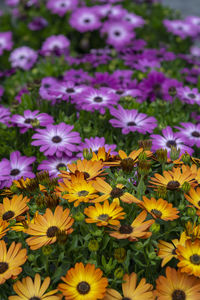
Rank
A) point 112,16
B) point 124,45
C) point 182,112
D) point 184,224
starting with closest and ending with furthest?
point 184,224 → point 182,112 → point 124,45 → point 112,16

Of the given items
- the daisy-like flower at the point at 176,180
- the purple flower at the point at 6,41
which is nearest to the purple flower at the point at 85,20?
the purple flower at the point at 6,41

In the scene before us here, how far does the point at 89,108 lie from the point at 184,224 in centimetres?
110

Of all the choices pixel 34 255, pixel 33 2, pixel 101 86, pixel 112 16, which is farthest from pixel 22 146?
pixel 33 2

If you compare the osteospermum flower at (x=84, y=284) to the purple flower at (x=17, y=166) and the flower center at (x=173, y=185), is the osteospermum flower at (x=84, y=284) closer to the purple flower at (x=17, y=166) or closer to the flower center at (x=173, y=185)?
the flower center at (x=173, y=185)

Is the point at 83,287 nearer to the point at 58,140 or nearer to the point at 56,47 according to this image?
the point at 58,140

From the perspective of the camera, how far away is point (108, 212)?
1.30 m

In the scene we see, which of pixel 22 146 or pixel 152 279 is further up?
pixel 22 146

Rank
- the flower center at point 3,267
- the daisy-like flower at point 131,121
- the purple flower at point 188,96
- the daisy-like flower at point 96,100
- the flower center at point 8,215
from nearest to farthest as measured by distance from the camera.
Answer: the flower center at point 3,267 → the flower center at point 8,215 → the daisy-like flower at point 131,121 → the daisy-like flower at point 96,100 → the purple flower at point 188,96

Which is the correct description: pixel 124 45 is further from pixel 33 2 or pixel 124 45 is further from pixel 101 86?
pixel 33 2

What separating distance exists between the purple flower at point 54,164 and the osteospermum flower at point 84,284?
0.93m

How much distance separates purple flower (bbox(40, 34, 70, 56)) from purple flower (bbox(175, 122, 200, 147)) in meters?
1.92

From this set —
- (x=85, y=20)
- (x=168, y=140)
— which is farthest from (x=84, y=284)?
(x=85, y=20)

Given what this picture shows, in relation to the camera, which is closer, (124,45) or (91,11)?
(124,45)

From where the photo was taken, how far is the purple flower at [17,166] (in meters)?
2.10
